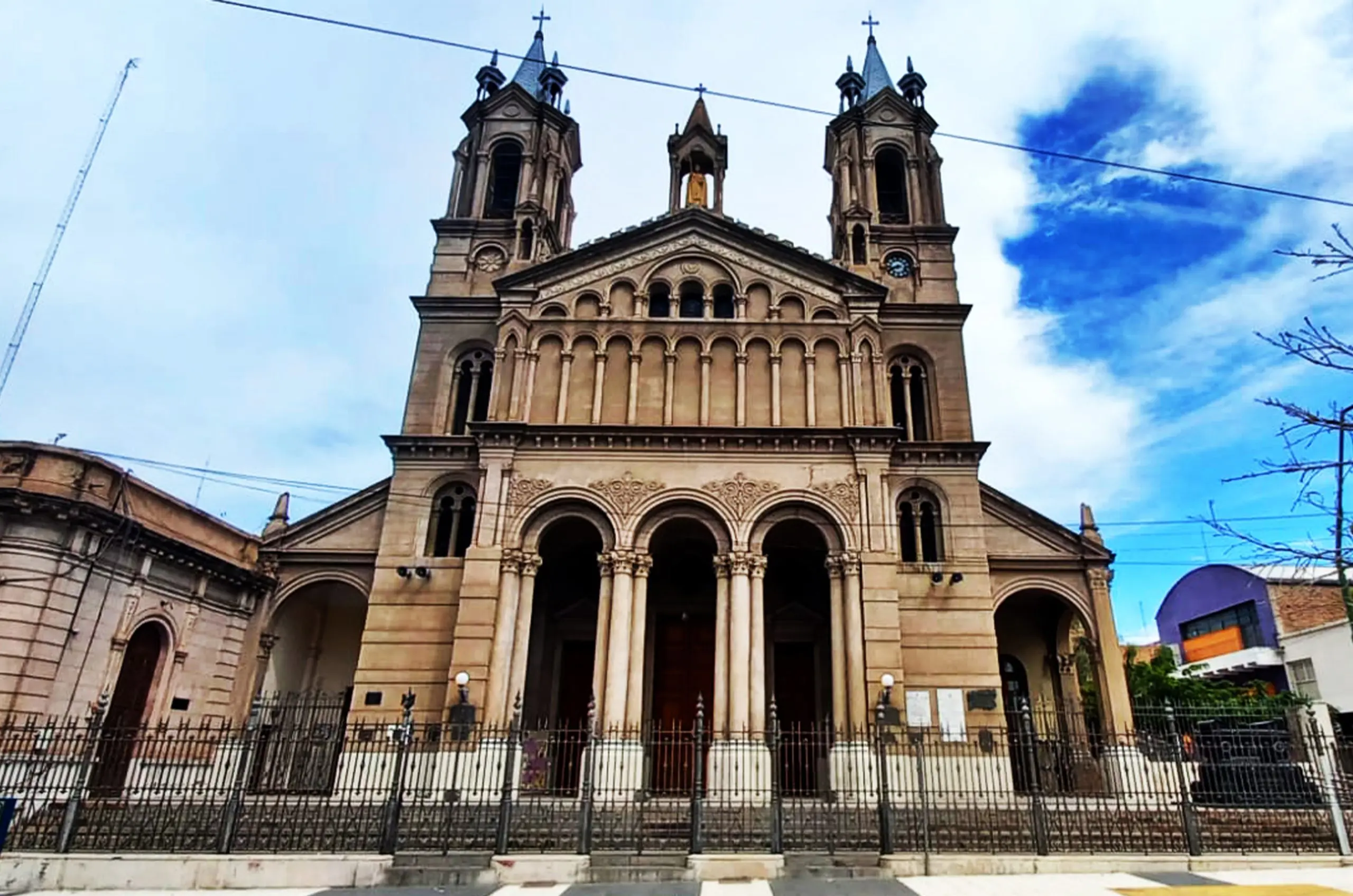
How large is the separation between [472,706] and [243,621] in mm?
8176

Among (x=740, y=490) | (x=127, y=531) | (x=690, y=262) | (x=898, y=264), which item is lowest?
(x=127, y=531)

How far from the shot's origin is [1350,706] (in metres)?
32.2

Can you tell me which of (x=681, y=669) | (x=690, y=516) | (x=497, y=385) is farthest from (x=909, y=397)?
(x=497, y=385)

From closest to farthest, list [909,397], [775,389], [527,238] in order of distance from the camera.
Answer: [775,389]
[909,397]
[527,238]

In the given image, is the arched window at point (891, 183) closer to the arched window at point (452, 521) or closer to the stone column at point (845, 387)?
the stone column at point (845, 387)

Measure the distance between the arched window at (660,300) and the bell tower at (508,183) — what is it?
4.64 metres

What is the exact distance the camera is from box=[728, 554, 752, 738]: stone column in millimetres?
18828

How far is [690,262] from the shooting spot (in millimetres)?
24812

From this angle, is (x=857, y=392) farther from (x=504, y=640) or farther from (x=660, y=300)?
(x=504, y=640)

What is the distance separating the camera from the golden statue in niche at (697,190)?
90.2ft

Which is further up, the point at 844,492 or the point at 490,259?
the point at 490,259

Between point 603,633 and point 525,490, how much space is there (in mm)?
4382

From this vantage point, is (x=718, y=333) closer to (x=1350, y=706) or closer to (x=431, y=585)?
(x=431, y=585)

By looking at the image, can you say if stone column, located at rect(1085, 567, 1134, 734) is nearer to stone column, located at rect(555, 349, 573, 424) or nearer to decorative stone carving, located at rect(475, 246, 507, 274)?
stone column, located at rect(555, 349, 573, 424)
